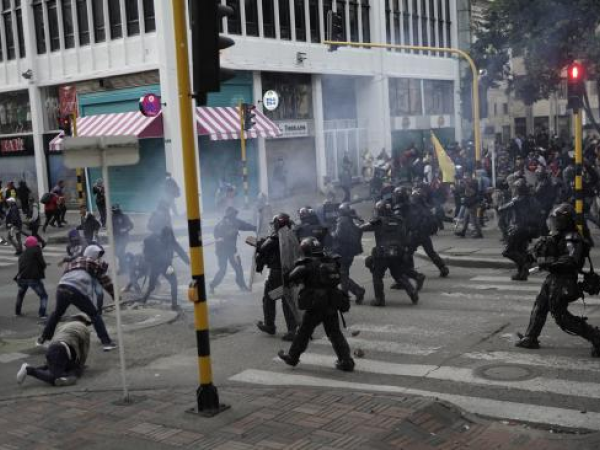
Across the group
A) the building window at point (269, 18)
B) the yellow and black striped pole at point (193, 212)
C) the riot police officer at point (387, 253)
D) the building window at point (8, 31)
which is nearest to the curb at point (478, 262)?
the riot police officer at point (387, 253)

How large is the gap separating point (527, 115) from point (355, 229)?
54.2 meters

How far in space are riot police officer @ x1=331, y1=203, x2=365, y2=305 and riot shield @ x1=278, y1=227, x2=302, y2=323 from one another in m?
1.99

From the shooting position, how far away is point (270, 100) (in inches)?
1164

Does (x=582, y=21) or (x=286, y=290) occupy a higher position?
(x=582, y=21)

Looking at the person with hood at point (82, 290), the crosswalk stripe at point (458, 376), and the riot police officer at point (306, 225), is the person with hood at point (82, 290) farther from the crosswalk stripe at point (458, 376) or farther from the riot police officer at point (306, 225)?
the riot police officer at point (306, 225)

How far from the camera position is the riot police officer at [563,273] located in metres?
8.01

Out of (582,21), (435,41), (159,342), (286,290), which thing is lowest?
(159,342)

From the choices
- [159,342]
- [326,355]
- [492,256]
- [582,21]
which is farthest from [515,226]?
[582,21]

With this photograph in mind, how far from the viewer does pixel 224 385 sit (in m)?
7.81

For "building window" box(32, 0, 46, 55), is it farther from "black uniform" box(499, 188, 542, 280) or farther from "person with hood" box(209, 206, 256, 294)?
"black uniform" box(499, 188, 542, 280)

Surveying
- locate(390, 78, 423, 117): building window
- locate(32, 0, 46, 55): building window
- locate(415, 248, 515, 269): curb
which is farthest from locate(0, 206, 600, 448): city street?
locate(390, 78, 423, 117): building window

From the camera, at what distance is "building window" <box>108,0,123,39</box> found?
90.9ft

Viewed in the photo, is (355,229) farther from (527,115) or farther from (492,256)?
(527,115)

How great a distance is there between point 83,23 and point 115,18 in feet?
6.35
